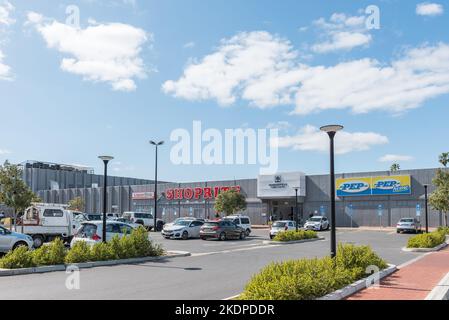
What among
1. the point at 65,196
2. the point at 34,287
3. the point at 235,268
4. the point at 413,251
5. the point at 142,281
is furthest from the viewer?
the point at 65,196

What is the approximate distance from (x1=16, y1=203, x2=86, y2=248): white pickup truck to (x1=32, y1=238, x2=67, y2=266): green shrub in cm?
817

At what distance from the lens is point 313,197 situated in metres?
55.0

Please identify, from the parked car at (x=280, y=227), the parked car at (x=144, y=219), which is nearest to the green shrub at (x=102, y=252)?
the parked car at (x=280, y=227)

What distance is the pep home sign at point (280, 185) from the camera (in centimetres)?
5494

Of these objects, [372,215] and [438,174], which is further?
[372,215]

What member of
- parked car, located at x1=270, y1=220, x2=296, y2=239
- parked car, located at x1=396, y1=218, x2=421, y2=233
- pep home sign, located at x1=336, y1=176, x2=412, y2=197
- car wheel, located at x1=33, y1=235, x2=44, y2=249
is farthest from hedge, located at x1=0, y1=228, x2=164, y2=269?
pep home sign, located at x1=336, y1=176, x2=412, y2=197

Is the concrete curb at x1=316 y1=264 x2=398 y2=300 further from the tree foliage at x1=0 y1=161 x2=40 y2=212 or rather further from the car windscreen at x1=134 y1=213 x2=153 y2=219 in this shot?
the car windscreen at x1=134 y1=213 x2=153 y2=219

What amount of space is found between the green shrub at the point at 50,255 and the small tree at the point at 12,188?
19936mm

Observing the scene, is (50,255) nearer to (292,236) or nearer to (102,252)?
(102,252)

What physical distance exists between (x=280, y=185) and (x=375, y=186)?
37.6 feet
